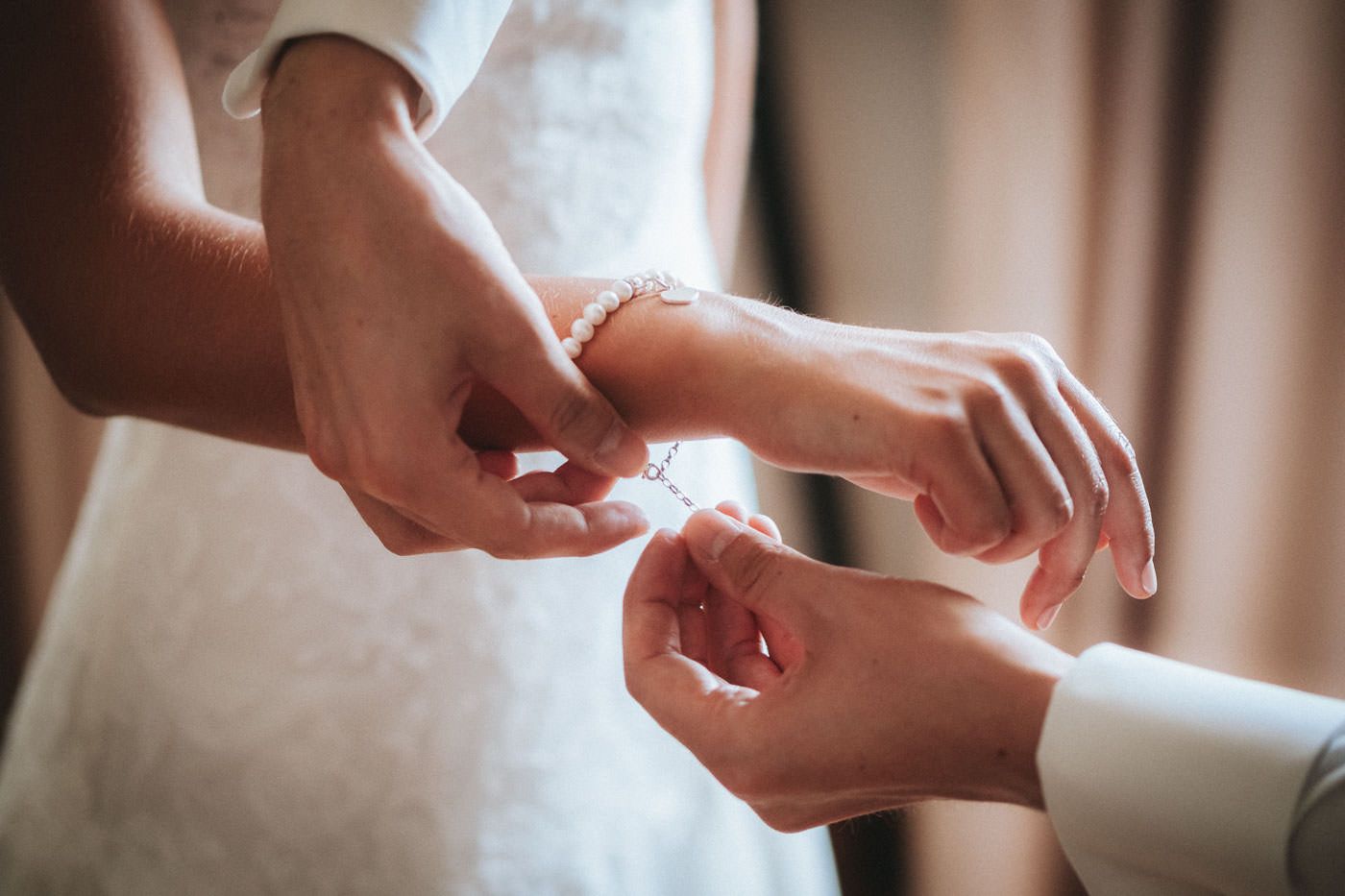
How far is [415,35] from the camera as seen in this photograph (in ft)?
1.67

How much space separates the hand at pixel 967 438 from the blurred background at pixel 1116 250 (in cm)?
89

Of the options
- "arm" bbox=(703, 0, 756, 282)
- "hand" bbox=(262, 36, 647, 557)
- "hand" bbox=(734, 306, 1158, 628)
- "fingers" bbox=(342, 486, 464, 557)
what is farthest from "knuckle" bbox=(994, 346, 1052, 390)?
"arm" bbox=(703, 0, 756, 282)

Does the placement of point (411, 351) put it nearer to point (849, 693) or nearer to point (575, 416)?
point (575, 416)

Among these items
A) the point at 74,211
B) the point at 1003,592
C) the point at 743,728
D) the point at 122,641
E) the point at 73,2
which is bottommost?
the point at 1003,592

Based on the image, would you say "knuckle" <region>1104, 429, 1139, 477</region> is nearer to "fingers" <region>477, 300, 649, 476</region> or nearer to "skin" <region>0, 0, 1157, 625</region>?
"skin" <region>0, 0, 1157, 625</region>

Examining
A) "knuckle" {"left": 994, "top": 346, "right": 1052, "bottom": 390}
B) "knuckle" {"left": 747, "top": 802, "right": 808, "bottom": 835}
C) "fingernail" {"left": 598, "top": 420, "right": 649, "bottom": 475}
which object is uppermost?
"knuckle" {"left": 994, "top": 346, "right": 1052, "bottom": 390}

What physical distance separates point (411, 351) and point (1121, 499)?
0.45 meters

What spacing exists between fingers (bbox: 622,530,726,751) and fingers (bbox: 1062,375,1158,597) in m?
0.28

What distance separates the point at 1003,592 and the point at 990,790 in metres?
1.08

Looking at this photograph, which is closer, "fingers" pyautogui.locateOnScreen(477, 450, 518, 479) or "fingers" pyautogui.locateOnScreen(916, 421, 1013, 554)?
"fingers" pyautogui.locateOnScreen(916, 421, 1013, 554)

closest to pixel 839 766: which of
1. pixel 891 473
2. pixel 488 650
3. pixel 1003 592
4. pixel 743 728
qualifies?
pixel 743 728

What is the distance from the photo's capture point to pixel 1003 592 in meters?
1.55

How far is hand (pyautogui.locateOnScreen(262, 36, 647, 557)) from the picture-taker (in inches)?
19.3

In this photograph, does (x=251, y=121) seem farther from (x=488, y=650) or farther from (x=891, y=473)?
(x=891, y=473)
